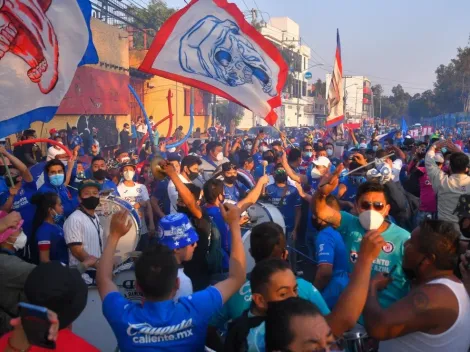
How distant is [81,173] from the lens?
9.45 meters

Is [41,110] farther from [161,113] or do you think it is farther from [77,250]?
[161,113]

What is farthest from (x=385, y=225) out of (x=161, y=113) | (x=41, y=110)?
(x=161, y=113)

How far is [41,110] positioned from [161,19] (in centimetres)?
4373

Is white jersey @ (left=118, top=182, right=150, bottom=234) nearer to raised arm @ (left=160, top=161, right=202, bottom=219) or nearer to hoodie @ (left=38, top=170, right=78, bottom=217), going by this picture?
hoodie @ (left=38, top=170, right=78, bottom=217)

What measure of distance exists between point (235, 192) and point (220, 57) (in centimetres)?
204

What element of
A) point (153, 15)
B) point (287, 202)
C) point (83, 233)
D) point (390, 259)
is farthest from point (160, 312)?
point (153, 15)

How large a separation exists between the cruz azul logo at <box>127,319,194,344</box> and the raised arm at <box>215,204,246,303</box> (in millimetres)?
319

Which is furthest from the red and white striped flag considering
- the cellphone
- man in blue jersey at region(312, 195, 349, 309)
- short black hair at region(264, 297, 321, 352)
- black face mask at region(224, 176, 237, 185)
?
the cellphone

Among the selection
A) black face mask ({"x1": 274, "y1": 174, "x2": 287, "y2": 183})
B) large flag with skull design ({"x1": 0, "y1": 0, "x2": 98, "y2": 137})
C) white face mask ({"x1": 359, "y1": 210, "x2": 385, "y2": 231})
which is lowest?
black face mask ({"x1": 274, "y1": 174, "x2": 287, "y2": 183})

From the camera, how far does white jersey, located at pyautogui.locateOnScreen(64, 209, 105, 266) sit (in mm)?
4789

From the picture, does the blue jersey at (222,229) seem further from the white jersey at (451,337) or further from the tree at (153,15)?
the tree at (153,15)

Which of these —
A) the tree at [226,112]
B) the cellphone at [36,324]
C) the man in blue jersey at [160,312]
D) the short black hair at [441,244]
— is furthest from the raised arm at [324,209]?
the tree at [226,112]

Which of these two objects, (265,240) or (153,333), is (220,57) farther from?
(153,333)

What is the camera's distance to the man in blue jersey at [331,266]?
3.76 m
